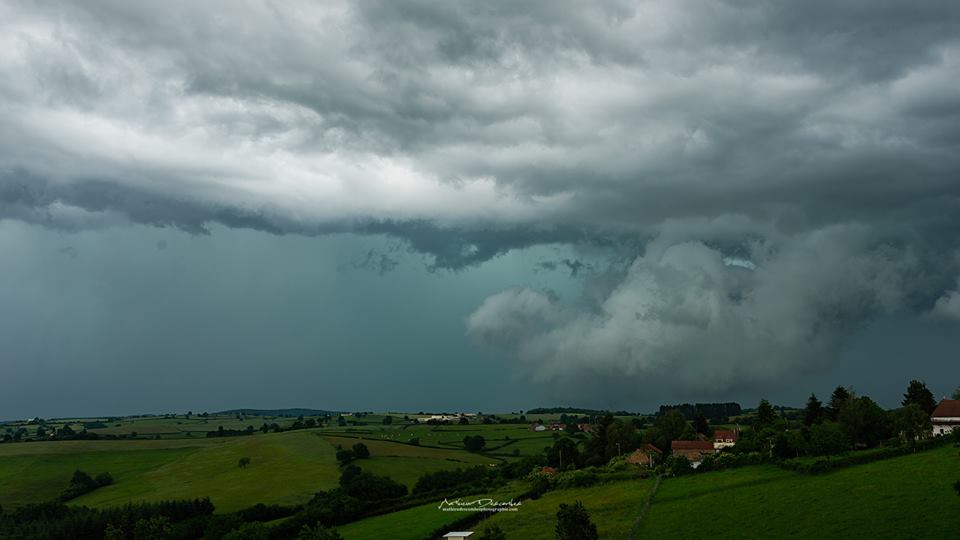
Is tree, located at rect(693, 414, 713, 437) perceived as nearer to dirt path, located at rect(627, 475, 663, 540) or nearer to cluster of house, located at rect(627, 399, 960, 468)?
cluster of house, located at rect(627, 399, 960, 468)

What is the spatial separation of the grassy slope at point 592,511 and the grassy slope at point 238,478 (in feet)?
158

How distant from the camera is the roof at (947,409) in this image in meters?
120

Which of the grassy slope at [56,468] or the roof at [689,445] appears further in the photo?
the grassy slope at [56,468]

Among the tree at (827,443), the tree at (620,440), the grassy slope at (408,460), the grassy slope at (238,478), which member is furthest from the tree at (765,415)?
the grassy slope at (238,478)

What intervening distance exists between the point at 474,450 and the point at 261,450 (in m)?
54.6

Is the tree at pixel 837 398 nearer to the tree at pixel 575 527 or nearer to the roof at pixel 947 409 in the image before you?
the roof at pixel 947 409

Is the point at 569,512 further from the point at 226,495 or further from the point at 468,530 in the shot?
the point at 226,495

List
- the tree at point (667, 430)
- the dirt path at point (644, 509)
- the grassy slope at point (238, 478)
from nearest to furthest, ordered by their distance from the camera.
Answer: the dirt path at point (644, 509), the grassy slope at point (238, 478), the tree at point (667, 430)

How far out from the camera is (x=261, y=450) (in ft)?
566

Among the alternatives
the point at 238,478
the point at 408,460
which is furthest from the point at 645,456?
the point at 238,478

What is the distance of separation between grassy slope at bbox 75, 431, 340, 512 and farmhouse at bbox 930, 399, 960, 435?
10849 centimetres

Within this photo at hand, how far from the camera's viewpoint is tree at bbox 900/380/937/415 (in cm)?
12925

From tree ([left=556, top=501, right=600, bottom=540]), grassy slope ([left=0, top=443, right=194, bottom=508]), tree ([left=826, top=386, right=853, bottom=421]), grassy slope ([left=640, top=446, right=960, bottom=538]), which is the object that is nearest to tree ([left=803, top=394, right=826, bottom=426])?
tree ([left=826, top=386, right=853, bottom=421])

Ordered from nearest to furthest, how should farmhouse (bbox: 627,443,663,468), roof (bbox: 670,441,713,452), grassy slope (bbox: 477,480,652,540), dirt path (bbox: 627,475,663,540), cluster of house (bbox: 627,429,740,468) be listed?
dirt path (bbox: 627,475,663,540)
grassy slope (bbox: 477,480,652,540)
farmhouse (bbox: 627,443,663,468)
cluster of house (bbox: 627,429,740,468)
roof (bbox: 670,441,713,452)
